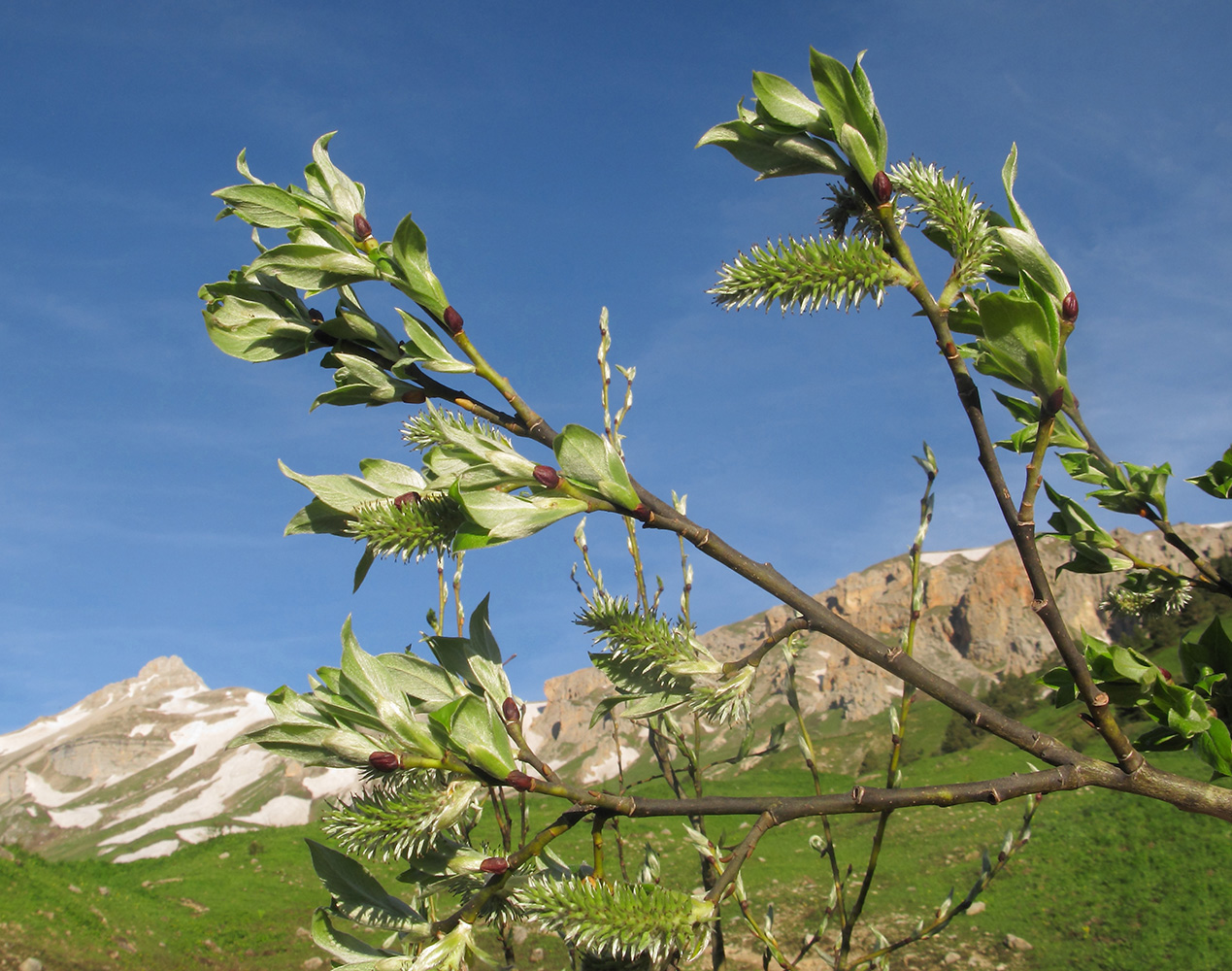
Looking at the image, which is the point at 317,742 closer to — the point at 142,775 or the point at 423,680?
the point at 423,680

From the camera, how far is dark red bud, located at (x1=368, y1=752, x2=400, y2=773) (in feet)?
3.18

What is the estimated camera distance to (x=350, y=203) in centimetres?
131

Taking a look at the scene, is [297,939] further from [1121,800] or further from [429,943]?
[1121,800]

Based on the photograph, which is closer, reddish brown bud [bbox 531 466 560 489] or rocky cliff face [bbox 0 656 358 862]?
reddish brown bud [bbox 531 466 560 489]

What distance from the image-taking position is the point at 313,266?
1.19 metres

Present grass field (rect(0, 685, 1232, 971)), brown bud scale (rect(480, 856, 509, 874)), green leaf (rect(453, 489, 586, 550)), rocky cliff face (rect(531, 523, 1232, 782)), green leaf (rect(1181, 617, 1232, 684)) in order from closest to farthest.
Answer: green leaf (rect(453, 489, 586, 550)) < brown bud scale (rect(480, 856, 509, 874)) < green leaf (rect(1181, 617, 1232, 684)) < grass field (rect(0, 685, 1232, 971)) < rocky cliff face (rect(531, 523, 1232, 782))

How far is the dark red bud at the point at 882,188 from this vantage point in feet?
3.53

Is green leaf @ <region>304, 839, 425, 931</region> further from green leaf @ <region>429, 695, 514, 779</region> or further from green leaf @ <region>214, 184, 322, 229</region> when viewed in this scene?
green leaf @ <region>214, 184, 322, 229</region>

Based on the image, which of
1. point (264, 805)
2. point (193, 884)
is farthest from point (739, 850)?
point (264, 805)

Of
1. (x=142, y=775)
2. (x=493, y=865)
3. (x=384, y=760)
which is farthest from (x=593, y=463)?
(x=142, y=775)

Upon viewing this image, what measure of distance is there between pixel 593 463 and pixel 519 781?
425mm

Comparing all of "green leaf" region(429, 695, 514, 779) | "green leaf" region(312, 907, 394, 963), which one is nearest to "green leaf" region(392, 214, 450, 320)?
"green leaf" region(429, 695, 514, 779)

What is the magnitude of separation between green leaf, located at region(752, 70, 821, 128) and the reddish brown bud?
0.59m

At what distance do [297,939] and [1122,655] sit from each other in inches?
544
